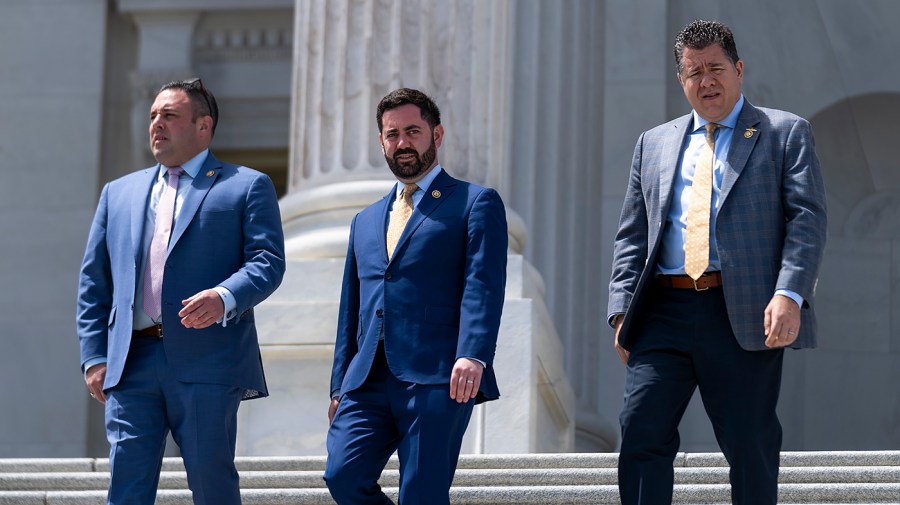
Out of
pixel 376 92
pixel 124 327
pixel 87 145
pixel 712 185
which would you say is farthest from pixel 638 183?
pixel 87 145

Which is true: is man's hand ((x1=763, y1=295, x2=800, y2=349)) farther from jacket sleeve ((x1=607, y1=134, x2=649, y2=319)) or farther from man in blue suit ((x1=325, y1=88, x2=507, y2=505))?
man in blue suit ((x1=325, y1=88, x2=507, y2=505))

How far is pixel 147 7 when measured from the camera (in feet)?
53.0

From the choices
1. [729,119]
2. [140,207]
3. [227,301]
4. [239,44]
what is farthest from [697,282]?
[239,44]

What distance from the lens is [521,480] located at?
7.25 meters

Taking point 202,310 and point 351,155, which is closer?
point 202,310

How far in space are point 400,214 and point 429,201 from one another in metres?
0.13

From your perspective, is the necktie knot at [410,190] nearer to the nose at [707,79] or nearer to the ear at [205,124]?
the ear at [205,124]

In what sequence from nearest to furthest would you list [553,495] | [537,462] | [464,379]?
1. [464,379]
2. [553,495]
3. [537,462]

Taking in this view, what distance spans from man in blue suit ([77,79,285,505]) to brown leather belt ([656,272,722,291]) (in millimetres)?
1392

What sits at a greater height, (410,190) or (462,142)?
(462,142)

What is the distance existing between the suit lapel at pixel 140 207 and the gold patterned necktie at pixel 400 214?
0.88 metres

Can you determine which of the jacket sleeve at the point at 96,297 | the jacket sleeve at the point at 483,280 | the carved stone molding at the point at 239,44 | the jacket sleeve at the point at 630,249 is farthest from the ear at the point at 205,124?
the carved stone molding at the point at 239,44

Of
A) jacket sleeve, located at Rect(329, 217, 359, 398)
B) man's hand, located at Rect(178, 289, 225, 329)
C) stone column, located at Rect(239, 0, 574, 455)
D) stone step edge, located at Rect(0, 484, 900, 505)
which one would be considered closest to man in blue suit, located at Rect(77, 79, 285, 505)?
man's hand, located at Rect(178, 289, 225, 329)

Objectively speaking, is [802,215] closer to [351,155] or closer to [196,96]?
[196,96]
